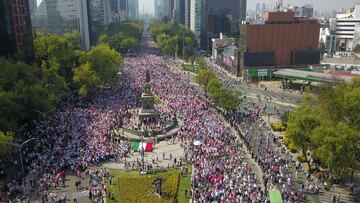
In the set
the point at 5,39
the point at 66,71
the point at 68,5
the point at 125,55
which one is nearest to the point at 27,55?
the point at 5,39

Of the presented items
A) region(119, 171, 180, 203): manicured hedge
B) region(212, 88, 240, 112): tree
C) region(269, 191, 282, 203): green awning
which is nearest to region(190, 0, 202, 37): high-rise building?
region(212, 88, 240, 112): tree

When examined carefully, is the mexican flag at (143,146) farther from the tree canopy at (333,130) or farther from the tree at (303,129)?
the tree at (303,129)

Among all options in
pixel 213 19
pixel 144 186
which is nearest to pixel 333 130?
pixel 144 186

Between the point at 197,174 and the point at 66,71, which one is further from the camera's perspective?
the point at 66,71

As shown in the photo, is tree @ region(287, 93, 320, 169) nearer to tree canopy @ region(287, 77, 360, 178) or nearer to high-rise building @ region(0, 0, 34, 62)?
tree canopy @ region(287, 77, 360, 178)

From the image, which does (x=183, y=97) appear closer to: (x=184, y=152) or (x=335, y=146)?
(x=184, y=152)

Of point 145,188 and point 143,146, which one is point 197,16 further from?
point 145,188

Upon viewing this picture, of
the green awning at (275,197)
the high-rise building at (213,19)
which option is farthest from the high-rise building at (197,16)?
the green awning at (275,197)
